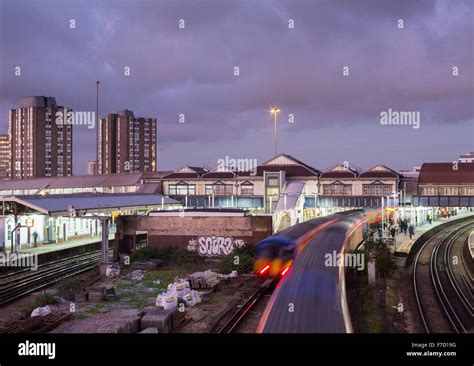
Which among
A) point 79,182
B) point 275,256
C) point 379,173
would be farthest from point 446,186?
point 79,182

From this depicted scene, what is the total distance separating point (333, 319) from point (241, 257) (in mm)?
18229

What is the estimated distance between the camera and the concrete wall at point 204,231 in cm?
3588

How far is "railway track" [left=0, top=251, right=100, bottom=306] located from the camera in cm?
2534

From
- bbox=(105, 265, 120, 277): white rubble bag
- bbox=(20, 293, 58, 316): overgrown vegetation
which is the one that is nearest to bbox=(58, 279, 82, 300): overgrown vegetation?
bbox=(20, 293, 58, 316): overgrown vegetation

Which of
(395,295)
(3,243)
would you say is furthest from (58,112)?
(395,295)

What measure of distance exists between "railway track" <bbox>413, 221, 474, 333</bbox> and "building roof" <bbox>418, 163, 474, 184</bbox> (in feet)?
72.4

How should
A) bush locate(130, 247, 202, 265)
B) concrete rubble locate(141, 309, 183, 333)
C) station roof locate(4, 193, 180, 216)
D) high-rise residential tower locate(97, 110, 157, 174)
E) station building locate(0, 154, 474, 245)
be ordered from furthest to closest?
high-rise residential tower locate(97, 110, 157, 174)
station building locate(0, 154, 474, 245)
station roof locate(4, 193, 180, 216)
bush locate(130, 247, 202, 265)
concrete rubble locate(141, 309, 183, 333)

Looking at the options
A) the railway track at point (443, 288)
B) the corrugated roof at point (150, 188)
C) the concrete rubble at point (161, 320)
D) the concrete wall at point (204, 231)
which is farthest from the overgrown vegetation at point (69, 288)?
the corrugated roof at point (150, 188)

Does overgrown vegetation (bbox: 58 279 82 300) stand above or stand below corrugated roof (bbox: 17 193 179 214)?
below

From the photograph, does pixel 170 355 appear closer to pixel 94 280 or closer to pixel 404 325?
pixel 404 325

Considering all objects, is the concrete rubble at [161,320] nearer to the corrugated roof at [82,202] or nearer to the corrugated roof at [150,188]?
the corrugated roof at [82,202]

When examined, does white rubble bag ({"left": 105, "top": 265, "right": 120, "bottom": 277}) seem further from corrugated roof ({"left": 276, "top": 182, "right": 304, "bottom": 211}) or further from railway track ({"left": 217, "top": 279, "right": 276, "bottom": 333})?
corrugated roof ({"left": 276, "top": 182, "right": 304, "bottom": 211})

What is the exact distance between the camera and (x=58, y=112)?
15688 cm

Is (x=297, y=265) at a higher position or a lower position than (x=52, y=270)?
higher
